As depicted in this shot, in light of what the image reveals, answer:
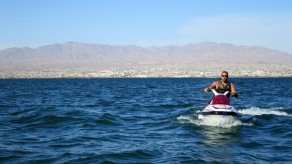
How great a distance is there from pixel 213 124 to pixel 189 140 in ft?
10.2

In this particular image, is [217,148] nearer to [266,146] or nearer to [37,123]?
[266,146]

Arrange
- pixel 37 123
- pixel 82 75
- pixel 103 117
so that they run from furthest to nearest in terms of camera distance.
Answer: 1. pixel 82 75
2. pixel 103 117
3. pixel 37 123

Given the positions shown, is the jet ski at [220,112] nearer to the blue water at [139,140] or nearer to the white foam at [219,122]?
the white foam at [219,122]

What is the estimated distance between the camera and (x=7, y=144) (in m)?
11.8

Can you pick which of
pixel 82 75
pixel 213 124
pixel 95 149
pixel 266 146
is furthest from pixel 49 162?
pixel 82 75

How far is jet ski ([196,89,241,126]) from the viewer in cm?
1508

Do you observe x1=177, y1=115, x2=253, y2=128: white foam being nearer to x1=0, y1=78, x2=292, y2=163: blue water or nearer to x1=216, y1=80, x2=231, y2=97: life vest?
x1=0, y1=78, x2=292, y2=163: blue water

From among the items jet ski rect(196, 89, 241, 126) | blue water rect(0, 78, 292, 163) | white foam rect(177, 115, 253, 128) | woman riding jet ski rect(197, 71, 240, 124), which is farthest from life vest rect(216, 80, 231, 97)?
blue water rect(0, 78, 292, 163)

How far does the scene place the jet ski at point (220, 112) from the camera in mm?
15078

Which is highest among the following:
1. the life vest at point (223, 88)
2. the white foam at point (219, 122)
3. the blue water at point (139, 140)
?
the life vest at point (223, 88)

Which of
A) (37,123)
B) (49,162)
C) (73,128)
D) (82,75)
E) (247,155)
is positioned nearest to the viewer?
(49,162)

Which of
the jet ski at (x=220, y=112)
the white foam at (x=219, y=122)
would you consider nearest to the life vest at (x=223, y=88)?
the jet ski at (x=220, y=112)

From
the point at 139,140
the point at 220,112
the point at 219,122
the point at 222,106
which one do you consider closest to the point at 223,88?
the point at 222,106

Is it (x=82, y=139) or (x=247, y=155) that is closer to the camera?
(x=247, y=155)
